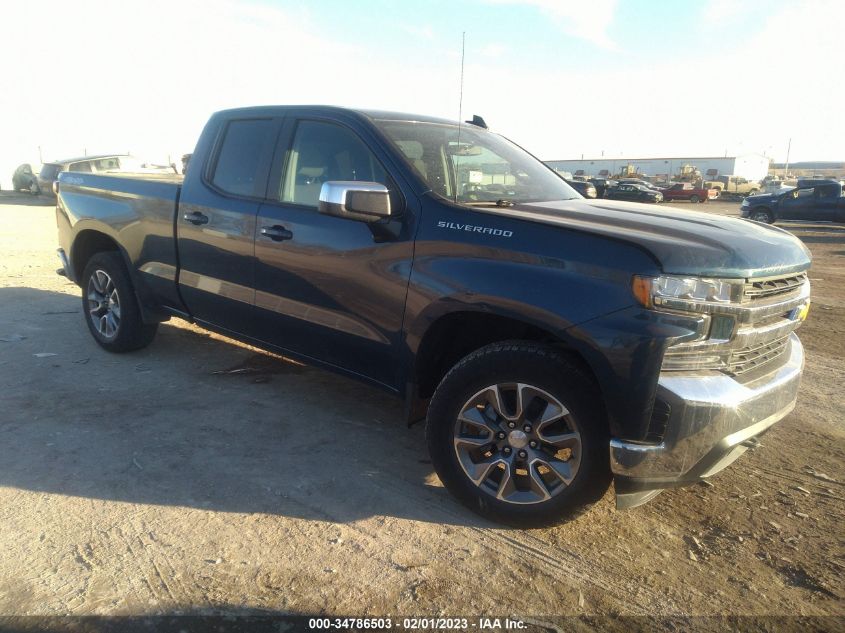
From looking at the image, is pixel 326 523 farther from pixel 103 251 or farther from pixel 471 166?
pixel 103 251

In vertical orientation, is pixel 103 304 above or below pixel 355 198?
below

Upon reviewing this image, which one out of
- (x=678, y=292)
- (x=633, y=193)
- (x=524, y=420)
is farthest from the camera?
(x=633, y=193)

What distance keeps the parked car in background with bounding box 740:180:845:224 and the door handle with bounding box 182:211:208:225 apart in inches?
812

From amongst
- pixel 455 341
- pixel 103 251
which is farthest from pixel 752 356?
pixel 103 251

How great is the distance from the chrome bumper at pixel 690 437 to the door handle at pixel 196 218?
2993 mm

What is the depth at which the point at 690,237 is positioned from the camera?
2.82 meters

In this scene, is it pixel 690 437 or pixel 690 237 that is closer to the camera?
pixel 690 437

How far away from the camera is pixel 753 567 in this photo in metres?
2.80

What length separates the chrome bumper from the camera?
2.58 metres

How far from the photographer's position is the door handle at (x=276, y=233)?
3789 mm

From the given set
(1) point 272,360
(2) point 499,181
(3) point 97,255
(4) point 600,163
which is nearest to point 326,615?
(2) point 499,181

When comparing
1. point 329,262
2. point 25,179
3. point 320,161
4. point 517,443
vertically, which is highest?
point 320,161

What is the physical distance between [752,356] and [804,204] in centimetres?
2251

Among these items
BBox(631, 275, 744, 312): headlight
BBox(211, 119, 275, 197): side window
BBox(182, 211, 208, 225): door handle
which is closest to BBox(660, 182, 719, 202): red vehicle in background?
BBox(211, 119, 275, 197): side window
